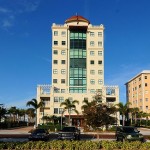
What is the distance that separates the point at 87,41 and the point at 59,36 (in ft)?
27.2

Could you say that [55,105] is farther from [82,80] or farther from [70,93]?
[82,80]

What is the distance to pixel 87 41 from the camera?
101 metres

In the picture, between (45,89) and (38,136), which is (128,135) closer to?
(38,136)

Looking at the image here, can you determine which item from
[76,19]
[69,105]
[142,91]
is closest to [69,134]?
[69,105]

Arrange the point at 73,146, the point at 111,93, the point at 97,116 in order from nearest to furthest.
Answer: the point at 73,146
the point at 97,116
the point at 111,93

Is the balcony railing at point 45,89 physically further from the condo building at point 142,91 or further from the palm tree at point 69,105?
the condo building at point 142,91

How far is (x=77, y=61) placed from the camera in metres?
100

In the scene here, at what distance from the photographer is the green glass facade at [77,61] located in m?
99.2

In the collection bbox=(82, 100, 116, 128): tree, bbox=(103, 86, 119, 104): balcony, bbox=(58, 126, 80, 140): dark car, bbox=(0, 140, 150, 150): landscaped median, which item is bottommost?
bbox=(0, 140, 150, 150): landscaped median

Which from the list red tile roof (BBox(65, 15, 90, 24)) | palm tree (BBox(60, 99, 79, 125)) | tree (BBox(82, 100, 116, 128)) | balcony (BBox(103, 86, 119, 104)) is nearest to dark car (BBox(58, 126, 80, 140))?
tree (BBox(82, 100, 116, 128))

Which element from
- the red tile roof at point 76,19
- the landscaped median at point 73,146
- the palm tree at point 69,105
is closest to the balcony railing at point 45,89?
the palm tree at point 69,105

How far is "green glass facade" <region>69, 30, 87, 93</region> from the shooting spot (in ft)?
325

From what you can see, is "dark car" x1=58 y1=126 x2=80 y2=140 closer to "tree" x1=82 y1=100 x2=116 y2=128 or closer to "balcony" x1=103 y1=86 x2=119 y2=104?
"tree" x1=82 y1=100 x2=116 y2=128

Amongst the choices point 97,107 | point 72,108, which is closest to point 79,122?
point 72,108
